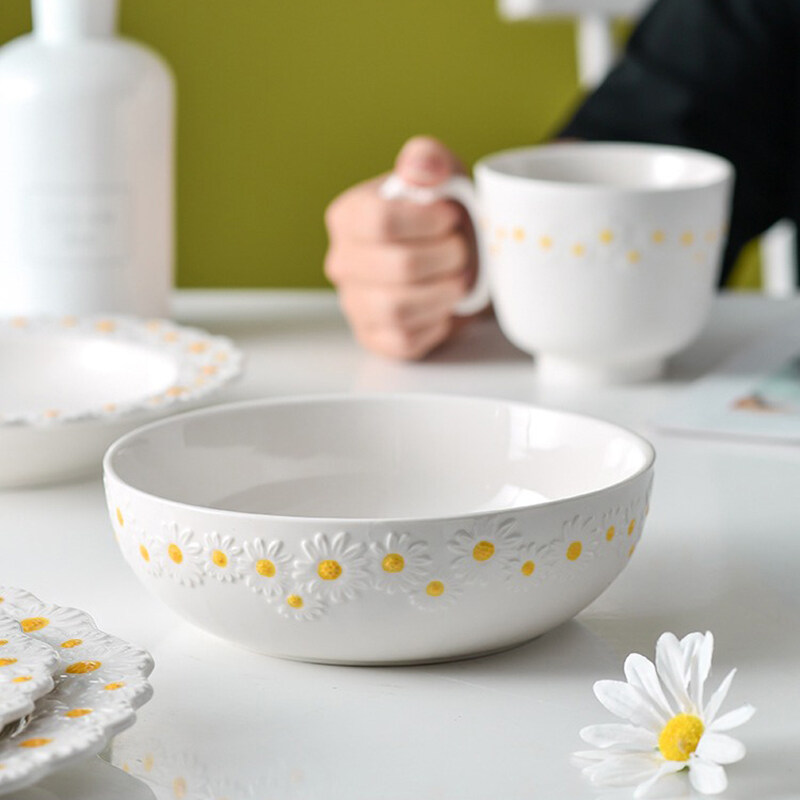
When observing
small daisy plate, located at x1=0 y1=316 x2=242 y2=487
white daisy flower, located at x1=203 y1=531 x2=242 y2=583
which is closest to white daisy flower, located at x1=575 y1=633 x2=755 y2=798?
white daisy flower, located at x1=203 y1=531 x2=242 y2=583

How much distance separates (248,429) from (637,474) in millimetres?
170

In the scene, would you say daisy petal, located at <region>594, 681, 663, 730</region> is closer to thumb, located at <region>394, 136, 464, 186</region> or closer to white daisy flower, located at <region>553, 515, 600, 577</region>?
white daisy flower, located at <region>553, 515, 600, 577</region>

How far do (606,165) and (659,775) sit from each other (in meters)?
0.63

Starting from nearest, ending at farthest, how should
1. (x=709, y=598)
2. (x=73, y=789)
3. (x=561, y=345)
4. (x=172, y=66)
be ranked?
(x=73, y=789) < (x=709, y=598) < (x=561, y=345) < (x=172, y=66)

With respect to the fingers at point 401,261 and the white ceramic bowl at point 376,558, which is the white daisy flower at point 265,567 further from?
the fingers at point 401,261

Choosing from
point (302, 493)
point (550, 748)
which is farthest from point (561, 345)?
point (550, 748)

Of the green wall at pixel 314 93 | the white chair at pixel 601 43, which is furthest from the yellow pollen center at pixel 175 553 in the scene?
the green wall at pixel 314 93

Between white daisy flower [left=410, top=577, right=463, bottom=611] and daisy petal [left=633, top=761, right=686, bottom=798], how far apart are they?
8cm

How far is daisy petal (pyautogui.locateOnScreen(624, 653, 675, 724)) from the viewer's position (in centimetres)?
39

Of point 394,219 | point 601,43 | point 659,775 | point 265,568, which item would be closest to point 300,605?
point 265,568

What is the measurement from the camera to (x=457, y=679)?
0.44m

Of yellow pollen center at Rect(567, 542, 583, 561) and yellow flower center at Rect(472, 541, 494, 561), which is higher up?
yellow flower center at Rect(472, 541, 494, 561)

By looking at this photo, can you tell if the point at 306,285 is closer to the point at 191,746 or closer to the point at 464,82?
the point at 464,82

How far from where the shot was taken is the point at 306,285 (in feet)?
6.42
